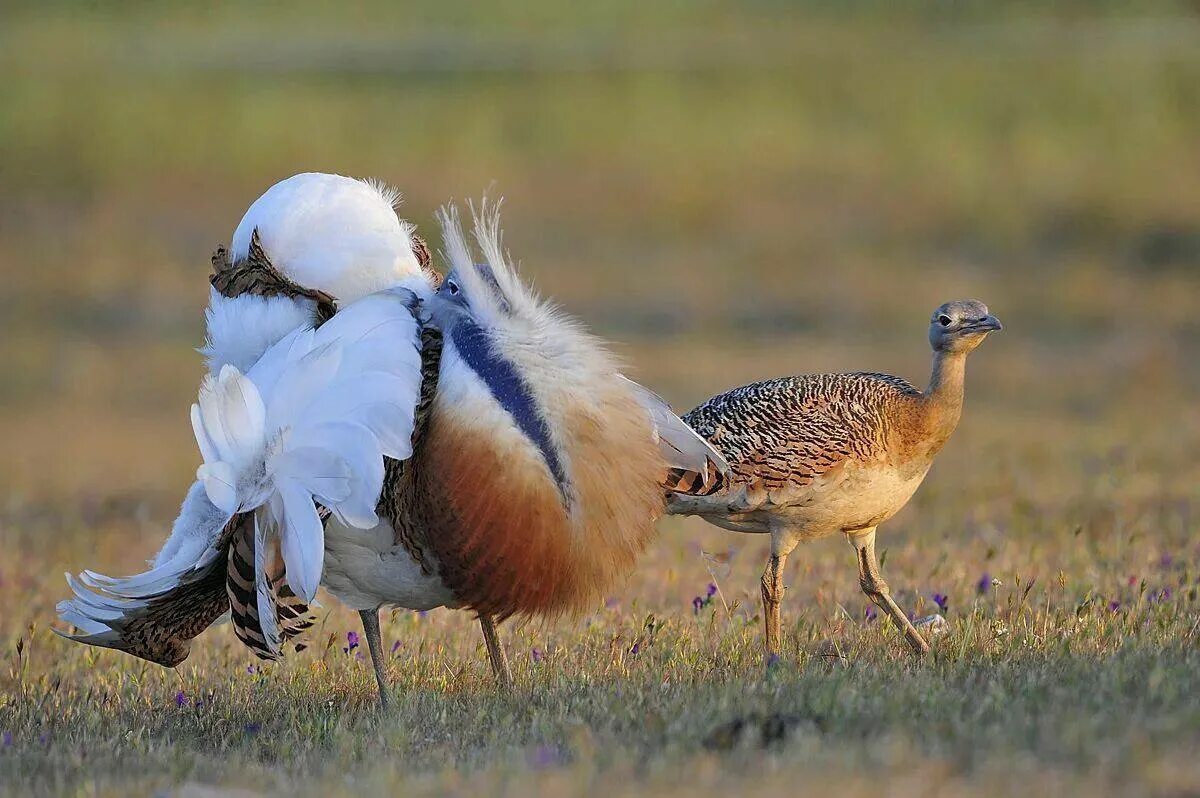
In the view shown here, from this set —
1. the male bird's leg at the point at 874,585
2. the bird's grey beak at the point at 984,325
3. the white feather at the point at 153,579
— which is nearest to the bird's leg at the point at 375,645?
the white feather at the point at 153,579

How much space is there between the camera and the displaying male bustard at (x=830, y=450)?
4902 mm

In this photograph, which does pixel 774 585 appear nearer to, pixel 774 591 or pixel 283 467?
pixel 774 591

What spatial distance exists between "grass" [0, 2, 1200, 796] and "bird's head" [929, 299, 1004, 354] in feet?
2.73

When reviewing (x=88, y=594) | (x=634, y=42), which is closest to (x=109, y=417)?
(x=88, y=594)

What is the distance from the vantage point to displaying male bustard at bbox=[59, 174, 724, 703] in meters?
4.15

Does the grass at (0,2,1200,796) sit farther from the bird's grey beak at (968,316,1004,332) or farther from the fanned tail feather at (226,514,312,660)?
the bird's grey beak at (968,316,1004,332)

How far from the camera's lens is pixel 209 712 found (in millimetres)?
4672

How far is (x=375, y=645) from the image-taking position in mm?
4789

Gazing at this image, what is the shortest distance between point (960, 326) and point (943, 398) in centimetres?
25

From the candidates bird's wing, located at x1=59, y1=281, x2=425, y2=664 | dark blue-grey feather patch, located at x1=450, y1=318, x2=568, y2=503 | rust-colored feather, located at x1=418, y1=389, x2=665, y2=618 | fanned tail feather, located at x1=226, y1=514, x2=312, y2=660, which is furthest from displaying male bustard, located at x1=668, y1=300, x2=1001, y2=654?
fanned tail feather, located at x1=226, y1=514, x2=312, y2=660

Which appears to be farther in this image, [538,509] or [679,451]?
[679,451]

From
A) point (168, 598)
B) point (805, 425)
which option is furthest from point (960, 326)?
point (168, 598)

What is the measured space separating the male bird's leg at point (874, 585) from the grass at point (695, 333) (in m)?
0.13

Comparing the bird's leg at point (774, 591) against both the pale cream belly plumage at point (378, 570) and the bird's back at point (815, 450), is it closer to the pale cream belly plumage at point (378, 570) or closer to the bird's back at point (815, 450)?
the bird's back at point (815, 450)
